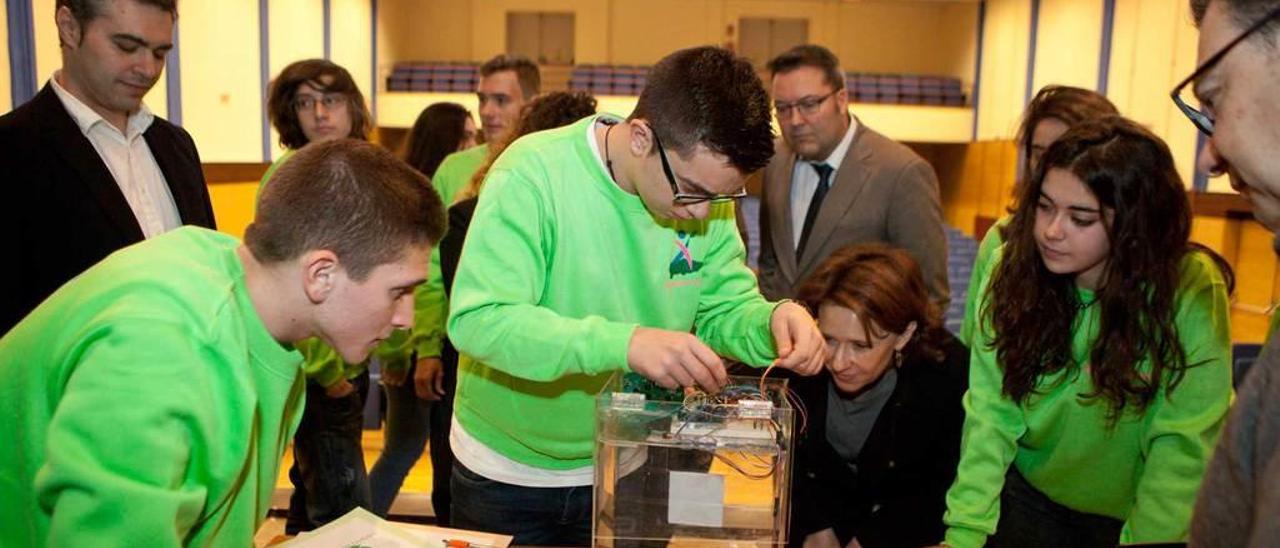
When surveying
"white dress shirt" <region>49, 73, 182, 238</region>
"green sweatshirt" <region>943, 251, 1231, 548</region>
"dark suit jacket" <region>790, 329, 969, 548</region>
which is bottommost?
"dark suit jacket" <region>790, 329, 969, 548</region>

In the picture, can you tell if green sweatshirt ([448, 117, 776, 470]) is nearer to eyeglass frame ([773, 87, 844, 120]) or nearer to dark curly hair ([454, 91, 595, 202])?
dark curly hair ([454, 91, 595, 202])

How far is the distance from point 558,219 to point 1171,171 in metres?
1.18

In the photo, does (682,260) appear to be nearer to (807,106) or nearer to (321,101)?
(807,106)

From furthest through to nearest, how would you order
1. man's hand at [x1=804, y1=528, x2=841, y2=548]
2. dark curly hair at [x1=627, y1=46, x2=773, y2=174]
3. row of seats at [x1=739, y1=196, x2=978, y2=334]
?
1. row of seats at [x1=739, y1=196, x2=978, y2=334]
2. man's hand at [x1=804, y1=528, x2=841, y2=548]
3. dark curly hair at [x1=627, y1=46, x2=773, y2=174]

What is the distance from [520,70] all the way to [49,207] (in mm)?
1998

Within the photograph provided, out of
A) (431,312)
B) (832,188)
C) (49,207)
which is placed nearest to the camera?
(49,207)

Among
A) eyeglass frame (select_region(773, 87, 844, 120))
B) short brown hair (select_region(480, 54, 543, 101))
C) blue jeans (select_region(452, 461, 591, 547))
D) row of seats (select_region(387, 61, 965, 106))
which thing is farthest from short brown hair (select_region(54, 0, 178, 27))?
row of seats (select_region(387, 61, 965, 106))

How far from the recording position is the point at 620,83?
43.0 ft

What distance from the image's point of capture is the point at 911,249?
112 inches

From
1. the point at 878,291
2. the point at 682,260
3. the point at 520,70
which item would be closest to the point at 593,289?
the point at 682,260

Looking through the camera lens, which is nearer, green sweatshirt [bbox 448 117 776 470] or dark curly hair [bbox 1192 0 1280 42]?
dark curly hair [bbox 1192 0 1280 42]

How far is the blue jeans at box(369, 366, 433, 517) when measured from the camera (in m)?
3.16

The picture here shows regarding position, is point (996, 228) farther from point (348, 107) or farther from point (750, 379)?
point (348, 107)

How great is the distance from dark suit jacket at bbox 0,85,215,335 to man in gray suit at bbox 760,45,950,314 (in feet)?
5.88
